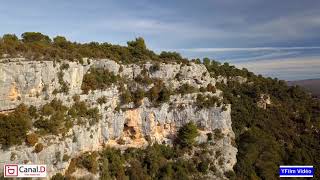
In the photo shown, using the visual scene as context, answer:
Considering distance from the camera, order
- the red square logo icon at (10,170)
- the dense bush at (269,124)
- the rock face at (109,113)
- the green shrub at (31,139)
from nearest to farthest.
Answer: the red square logo icon at (10,170), the green shrub at (31,139), the rock face at (109,113), the dense bush at (269,124)

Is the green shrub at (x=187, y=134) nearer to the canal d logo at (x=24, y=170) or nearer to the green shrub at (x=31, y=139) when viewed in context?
the canal d logo at (x=24, y=170)

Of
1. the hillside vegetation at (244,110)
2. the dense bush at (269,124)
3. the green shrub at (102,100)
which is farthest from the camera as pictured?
the dense bush at (269,124)

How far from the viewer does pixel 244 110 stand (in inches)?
2923

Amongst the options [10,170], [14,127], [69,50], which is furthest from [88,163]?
[69,50]

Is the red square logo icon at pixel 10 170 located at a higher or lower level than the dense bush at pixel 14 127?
lower

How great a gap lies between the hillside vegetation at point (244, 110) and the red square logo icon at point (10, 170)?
186cm

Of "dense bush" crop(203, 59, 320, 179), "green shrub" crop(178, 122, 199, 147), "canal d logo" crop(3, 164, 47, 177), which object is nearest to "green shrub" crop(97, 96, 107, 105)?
"canal d logo" crop(3, 164, 47, 177)

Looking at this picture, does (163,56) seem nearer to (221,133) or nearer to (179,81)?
(179,81)

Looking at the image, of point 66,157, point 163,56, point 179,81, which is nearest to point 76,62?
point 66,157

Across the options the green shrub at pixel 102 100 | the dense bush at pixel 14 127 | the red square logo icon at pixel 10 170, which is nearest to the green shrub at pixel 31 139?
the dense bush at pixel 14 127

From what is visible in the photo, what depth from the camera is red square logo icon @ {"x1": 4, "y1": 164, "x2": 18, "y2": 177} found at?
1426 inches

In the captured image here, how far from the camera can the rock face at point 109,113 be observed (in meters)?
38.3

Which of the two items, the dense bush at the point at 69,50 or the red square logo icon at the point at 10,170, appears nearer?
the red square logo icon at the point at 10,170

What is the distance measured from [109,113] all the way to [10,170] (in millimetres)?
13625
